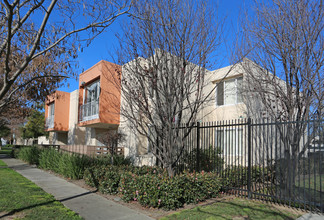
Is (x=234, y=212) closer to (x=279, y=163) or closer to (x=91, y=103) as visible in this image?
(x=279, y=163)

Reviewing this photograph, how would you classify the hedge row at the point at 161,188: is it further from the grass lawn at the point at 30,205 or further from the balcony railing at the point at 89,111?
the balcony railing at the point at 89,111

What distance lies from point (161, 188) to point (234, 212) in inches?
71.8

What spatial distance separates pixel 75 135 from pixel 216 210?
55.8 feet

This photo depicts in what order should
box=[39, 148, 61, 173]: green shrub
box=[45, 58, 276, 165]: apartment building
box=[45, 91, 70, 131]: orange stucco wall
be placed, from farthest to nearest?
box=[45, 91, 70, 131]: orange stucco wall
box=[45, 58, 276, 165]: apartment building
box=[39, 148, 61, 173]: green shrub

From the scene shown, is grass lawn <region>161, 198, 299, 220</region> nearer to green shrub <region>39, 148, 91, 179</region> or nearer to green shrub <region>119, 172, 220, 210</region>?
green shrub <region>119, 172, 220, 210</region>

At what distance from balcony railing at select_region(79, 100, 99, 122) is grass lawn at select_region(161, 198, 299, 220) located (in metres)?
10.6

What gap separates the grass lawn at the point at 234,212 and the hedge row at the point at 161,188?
1.62 ft

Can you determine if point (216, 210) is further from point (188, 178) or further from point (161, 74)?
point (161, 74)

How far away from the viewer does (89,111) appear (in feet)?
54.5

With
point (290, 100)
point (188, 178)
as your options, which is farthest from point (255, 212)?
point (290, 100)

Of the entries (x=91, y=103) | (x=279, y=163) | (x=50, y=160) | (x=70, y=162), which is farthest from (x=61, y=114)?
(x=279, y=163)

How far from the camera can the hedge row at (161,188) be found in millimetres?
6508

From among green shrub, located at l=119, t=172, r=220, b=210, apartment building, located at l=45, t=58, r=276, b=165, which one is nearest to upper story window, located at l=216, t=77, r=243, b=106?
apartment building, located at l=45, t=58, r=276, b=165

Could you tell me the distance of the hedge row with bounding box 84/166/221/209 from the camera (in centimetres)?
651
